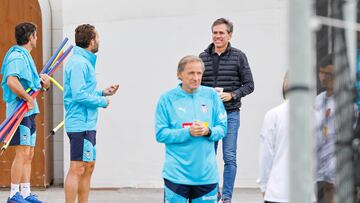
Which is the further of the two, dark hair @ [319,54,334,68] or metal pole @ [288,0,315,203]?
dark hair @ [319,54,334,68]

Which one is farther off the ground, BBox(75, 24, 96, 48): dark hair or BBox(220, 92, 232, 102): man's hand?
BBox(75, 24, 96, 48): dark hair

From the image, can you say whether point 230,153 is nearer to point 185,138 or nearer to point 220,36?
point 220,36

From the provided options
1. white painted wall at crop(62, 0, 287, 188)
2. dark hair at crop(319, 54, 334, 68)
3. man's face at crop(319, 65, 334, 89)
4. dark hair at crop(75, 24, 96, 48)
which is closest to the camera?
dark hair at crop(319, 54, 334, 68)

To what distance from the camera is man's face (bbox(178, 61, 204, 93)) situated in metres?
7.06

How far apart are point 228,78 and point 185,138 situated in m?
2.01

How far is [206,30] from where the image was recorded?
10.8 metres

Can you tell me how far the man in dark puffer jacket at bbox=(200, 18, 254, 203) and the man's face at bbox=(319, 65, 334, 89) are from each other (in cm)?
318

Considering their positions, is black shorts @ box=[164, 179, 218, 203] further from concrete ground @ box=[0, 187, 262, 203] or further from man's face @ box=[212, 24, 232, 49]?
concrete ground @ box=[0, 187, 262, 203]

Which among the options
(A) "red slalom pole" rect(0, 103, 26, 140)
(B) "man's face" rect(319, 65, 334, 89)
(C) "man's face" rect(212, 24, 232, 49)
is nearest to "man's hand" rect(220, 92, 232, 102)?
(C) "man's face" rect(212, 24, 232, 49)

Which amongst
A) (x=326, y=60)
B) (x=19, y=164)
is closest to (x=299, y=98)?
(x=326, y=60)

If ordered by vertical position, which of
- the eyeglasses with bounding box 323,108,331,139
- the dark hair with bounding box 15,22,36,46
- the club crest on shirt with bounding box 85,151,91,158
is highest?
the dark hair with bounding box 15,22,36,46

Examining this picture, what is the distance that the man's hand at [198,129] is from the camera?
6.87m

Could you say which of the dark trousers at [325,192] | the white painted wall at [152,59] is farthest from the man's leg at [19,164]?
the dark trousers at [325,192]

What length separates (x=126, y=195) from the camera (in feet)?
34.8
